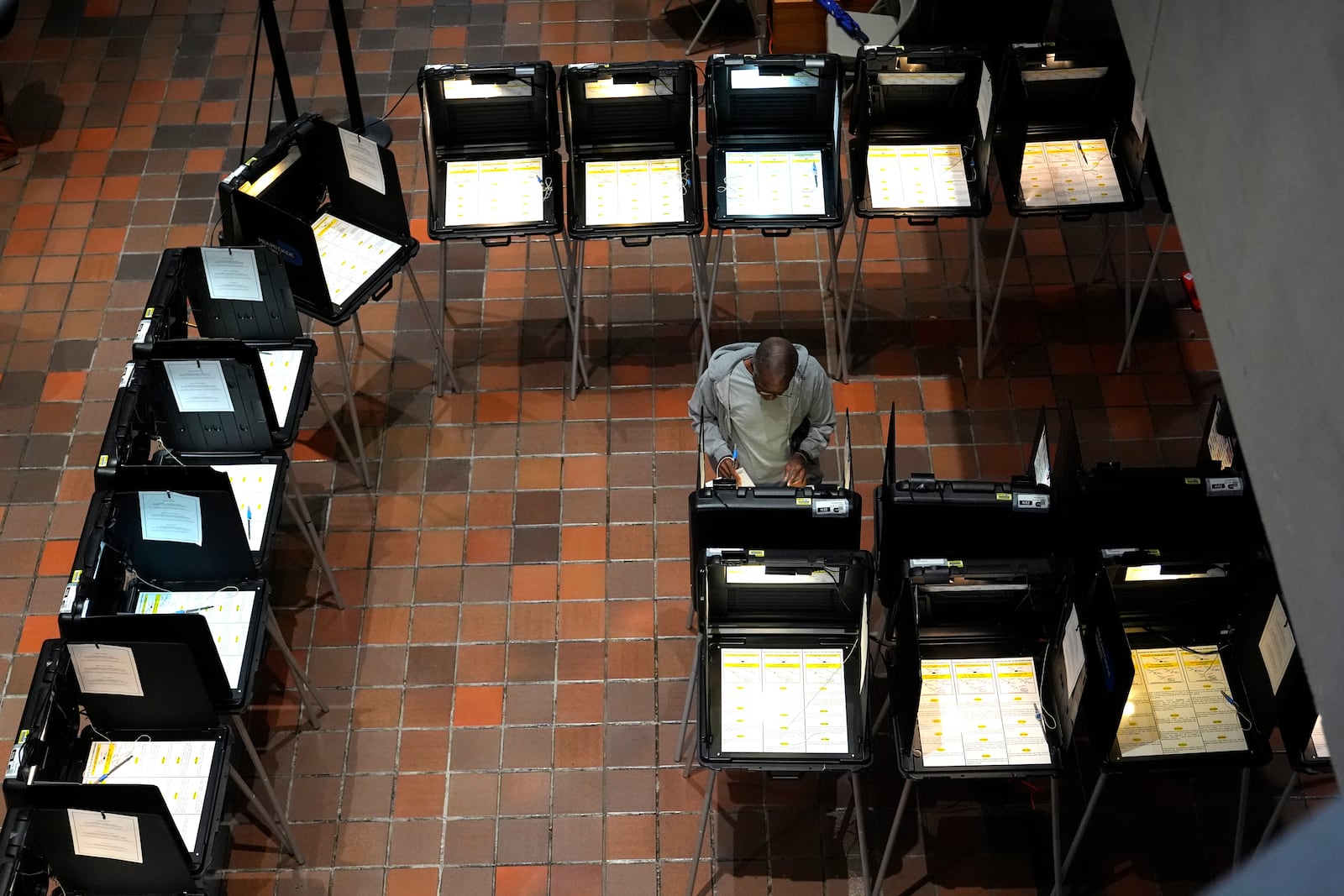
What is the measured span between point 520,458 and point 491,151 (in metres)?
1.47

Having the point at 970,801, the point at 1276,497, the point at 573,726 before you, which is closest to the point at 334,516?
the point at 573,726

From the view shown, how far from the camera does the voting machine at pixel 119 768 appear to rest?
4.17m

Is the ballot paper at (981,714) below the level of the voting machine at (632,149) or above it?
below

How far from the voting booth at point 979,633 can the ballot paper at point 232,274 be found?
2658 millimetres

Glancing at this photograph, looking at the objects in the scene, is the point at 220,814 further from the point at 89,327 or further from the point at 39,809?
the point at 89,327

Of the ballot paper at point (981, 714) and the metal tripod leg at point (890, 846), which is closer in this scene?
the ballot paper at point (981, 714)

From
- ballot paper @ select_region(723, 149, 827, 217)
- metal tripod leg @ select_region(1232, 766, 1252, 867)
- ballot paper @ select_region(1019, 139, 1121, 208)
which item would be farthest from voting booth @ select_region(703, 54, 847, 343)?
metal tripod leg @ select_region(1232, 766, 1252, 867)

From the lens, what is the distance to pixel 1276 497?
10.5 ft

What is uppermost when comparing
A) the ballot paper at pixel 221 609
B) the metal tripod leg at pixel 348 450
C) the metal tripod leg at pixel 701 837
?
the metal tripod leg at pixel 348 450

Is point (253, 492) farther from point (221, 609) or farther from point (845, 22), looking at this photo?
point (845, 22)

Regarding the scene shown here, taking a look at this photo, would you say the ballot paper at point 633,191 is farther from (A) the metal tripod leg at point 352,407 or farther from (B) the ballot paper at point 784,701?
(B) the ballot paper at point 784,701

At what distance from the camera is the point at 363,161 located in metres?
5.92

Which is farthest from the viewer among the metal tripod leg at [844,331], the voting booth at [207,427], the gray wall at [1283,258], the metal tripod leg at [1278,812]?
the metal tripod leg at [844,331]

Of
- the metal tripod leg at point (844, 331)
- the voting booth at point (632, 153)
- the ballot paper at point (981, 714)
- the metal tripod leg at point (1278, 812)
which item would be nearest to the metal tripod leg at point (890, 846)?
the ballot paper at point (981, 714)
